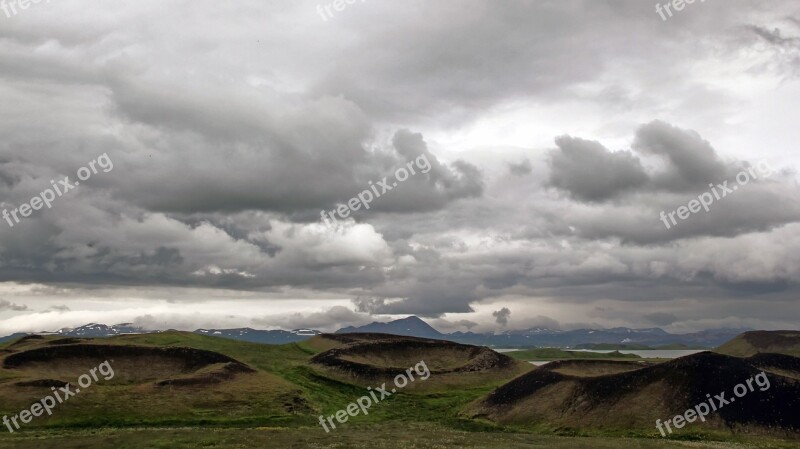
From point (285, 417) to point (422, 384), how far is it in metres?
37.0

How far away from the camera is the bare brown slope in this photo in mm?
69438

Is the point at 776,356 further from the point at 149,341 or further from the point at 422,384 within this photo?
the point at 149,341

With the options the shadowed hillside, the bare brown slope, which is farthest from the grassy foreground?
the shadowed hillside

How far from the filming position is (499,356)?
140 meters
